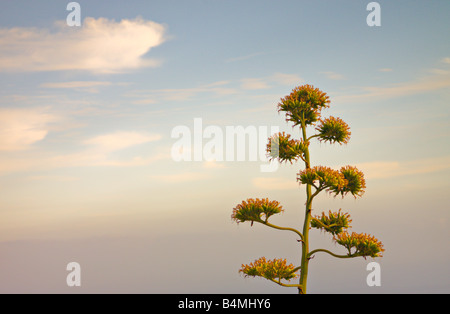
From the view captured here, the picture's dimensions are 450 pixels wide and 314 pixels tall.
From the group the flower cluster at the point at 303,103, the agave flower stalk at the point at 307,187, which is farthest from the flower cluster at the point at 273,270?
the flower cluster at the point at 303,103

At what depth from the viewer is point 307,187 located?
14609mm

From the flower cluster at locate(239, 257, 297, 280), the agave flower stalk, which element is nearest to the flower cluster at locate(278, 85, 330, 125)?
the agave flower stalk

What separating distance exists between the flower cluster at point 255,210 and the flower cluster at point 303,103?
2666 mm

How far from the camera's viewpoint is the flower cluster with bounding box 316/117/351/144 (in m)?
14.9

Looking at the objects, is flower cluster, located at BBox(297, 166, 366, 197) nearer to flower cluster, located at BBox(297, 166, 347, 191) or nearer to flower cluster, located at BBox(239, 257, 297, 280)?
flower cluster, located at BBox(297, 166, 347, 191)

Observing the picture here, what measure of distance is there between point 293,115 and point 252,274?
4850mm

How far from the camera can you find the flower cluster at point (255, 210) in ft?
46.9
